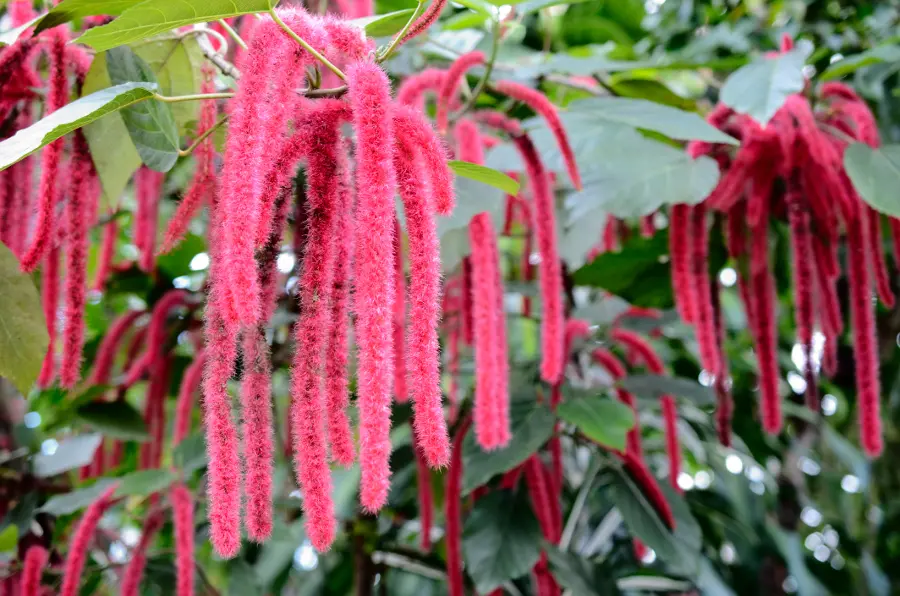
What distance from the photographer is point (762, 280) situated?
1.39m

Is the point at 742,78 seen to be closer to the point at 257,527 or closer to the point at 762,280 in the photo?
the point at 762,280

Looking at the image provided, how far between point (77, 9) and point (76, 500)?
3.02 feet

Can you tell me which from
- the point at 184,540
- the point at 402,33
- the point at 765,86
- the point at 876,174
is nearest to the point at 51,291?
the point at 184,540

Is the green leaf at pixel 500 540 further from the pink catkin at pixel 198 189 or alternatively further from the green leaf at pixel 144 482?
the pink catkin at pixel 198 189

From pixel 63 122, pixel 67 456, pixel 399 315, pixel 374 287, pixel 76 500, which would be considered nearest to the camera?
pixel 374 287

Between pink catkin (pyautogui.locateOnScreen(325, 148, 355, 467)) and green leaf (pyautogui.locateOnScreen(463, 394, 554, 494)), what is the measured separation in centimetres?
67

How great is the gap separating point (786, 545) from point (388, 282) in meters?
2.11

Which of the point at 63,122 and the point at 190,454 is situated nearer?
the point at 63,122

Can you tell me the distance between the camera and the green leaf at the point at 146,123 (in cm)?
95

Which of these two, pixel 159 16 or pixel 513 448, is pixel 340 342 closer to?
pixel 159 16

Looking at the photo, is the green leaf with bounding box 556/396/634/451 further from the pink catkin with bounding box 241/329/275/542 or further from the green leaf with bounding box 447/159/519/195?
the pink catkin with bounding box 241/329/275/542

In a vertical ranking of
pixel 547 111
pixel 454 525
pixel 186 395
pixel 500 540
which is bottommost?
pixel 500 540

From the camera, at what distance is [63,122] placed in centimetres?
75

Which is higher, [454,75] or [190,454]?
[454,75]
